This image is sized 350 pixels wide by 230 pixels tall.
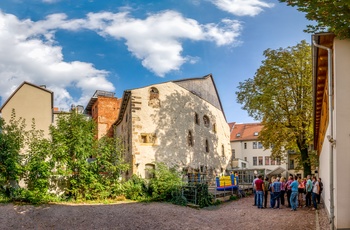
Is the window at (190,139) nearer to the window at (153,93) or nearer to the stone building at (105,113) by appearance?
the window at (153,93)

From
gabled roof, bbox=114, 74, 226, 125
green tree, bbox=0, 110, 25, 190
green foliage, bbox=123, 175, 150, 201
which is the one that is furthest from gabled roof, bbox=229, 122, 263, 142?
green tree, bbox=0, 110, 25, 190

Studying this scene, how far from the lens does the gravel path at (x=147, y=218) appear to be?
14617 mm

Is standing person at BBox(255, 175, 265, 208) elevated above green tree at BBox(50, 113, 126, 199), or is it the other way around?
green tree at BBox(50, 113, 126, 199)

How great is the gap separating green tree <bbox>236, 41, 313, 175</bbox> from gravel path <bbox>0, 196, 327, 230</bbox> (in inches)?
453

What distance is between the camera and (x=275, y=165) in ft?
216

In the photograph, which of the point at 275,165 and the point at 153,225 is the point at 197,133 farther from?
the point at 275,165

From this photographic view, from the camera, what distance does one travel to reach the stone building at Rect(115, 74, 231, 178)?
30203 millimetres

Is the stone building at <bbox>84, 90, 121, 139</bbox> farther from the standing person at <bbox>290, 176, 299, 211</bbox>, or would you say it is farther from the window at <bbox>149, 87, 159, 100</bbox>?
the standing person at <bbox>290, 176, 299, 211</bbox>

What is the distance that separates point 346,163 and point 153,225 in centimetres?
741

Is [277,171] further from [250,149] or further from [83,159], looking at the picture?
[83,159]

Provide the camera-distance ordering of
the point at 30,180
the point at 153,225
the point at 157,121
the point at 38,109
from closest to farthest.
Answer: the point at 153,225
the point at 30,180
the point at 38,109
the point at 157,121

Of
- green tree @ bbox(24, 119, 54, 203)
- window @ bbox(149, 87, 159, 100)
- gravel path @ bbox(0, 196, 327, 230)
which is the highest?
window @ bbox(149, 87, 159, 100)

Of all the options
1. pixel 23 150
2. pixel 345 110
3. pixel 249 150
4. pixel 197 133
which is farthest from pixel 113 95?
pixel 345 110

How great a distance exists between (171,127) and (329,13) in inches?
923
